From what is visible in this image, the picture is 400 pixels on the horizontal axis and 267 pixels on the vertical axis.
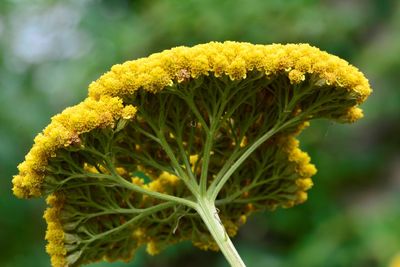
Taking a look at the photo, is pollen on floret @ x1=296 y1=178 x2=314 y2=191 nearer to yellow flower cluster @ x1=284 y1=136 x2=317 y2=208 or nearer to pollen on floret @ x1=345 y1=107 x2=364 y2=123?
yellow flower cluster @ x1=284 y1=136 x2=317 y2=208

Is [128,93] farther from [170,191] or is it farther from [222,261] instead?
[222,261]

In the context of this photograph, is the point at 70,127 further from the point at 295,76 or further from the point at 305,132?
the point at 305,132

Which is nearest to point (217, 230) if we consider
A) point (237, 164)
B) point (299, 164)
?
point (237, 164)

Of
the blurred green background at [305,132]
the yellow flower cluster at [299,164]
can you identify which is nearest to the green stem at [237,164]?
the yellow flower cluster at [299,164]

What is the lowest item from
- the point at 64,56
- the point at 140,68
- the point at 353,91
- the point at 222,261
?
the point at 353,91

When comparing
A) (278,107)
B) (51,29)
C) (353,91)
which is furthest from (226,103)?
(51,29)

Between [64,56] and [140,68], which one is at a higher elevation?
[64,56]

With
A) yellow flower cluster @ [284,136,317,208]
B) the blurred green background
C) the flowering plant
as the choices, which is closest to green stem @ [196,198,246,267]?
the flowering plant
